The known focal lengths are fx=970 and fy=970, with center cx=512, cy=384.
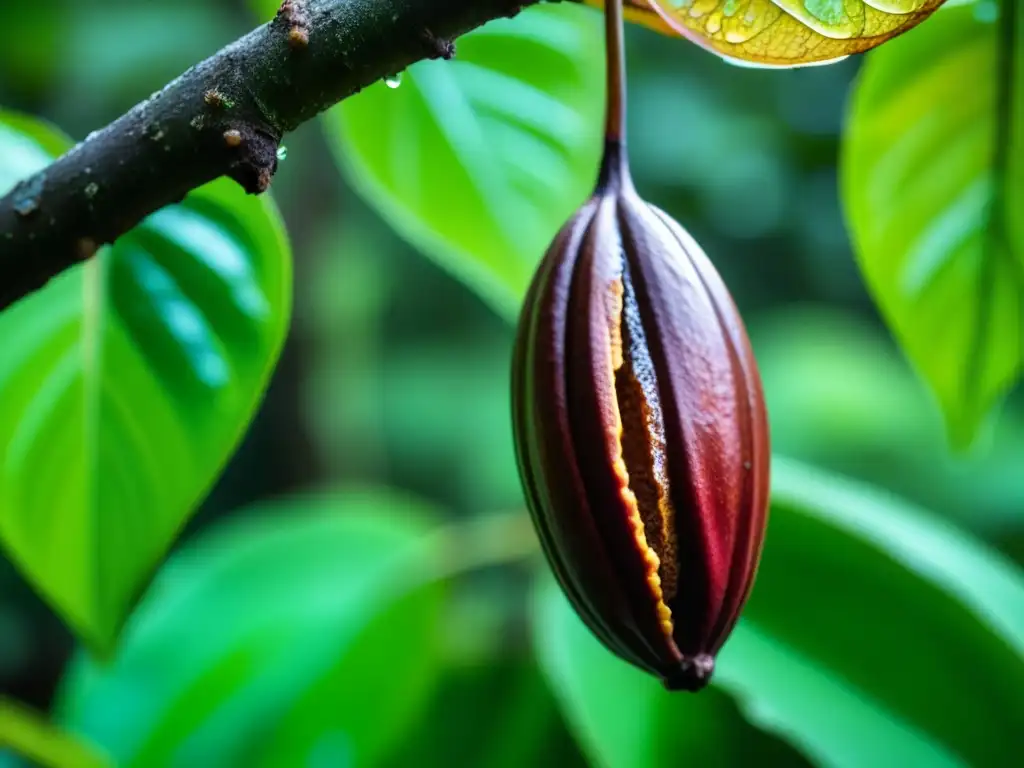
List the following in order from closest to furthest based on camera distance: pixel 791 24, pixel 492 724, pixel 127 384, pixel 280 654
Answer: pixel 791 24 → pixel 127 384 → pixel 492 724 → pixel 280 654

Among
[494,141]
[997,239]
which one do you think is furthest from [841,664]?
[494,141]

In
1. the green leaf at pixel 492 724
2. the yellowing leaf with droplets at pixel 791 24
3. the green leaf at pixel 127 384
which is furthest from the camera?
the green leaf at pixel 492 724

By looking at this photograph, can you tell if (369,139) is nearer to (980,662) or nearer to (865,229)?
(865,229)

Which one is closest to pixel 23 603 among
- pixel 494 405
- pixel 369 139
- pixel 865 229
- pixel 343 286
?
pixel 343 286

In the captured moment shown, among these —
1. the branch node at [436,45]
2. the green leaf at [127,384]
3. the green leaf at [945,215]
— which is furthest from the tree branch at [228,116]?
the green leaf at [945,215]

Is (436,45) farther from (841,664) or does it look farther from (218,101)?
(841,664)

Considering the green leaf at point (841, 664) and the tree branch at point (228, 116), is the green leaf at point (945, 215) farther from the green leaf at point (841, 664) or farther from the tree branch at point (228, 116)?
the tree branch at point (228, 116)
